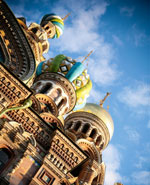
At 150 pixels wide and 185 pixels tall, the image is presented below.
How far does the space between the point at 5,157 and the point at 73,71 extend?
26.7 ft

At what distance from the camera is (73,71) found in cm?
1512

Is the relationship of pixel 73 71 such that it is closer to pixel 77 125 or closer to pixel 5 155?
pixel 77 125

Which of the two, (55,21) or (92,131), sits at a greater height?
(55,21)

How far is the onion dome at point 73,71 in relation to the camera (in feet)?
50.0

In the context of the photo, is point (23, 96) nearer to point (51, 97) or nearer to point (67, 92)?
point (51, 97)

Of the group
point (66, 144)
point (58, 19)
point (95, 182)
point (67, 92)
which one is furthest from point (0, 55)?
point (58, 19)

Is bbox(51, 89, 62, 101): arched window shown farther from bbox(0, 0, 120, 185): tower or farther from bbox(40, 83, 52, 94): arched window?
bbox(40, 83, 52, 94): arched window

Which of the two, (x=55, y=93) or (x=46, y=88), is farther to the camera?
(x=46, y=88)

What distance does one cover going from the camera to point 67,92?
571 inches

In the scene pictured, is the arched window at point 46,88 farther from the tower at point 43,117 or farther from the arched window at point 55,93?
the arched window at point 55,93

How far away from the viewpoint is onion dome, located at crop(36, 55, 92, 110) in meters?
15.2

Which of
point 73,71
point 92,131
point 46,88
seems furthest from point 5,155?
point 92,131

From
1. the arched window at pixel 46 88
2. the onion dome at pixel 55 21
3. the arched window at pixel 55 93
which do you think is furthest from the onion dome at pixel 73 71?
the onion dome at pixel 55 21

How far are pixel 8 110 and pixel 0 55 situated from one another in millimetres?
5005
